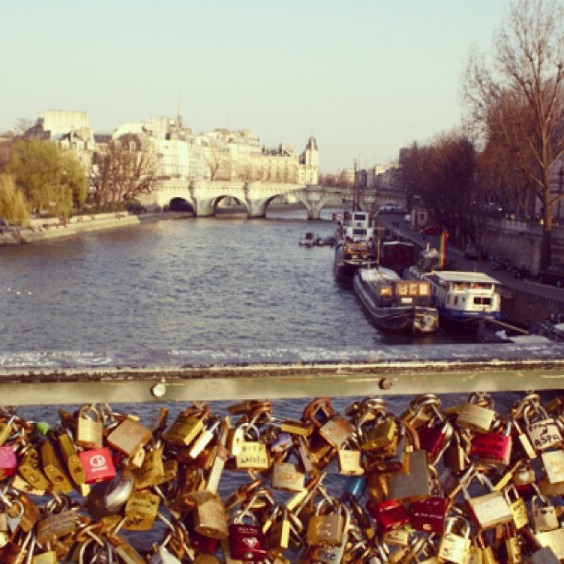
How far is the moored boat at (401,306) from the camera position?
2411cm

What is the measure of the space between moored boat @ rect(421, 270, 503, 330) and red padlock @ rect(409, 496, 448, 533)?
70.4 feet

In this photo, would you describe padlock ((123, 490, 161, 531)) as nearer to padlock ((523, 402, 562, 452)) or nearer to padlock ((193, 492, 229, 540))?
padlock ((193, 492, 229, 540))

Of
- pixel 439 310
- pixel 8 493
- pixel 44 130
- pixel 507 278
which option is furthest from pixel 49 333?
pixel 44 130

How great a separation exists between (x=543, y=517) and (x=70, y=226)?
52.4 meters

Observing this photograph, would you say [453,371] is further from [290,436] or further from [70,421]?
[70,421]

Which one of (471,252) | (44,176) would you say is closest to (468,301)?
(471,252)

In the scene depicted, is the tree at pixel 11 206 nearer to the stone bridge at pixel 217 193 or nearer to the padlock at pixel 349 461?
the stone bridge at pixel 217 193

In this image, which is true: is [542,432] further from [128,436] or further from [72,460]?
[72,460]

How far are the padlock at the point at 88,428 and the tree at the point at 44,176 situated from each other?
167 feet

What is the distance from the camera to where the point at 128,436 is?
2600 millimetres

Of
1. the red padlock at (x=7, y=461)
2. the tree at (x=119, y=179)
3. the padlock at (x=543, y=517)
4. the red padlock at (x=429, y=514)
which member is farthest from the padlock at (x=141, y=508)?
the tree at (x=119, y=179)

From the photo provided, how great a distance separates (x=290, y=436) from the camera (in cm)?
272

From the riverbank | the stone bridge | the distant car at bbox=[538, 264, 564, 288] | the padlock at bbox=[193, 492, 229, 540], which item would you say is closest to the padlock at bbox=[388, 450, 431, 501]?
the padlock at bbox=[193, 492, 229, 540]

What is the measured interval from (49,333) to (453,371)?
20.1 meters
